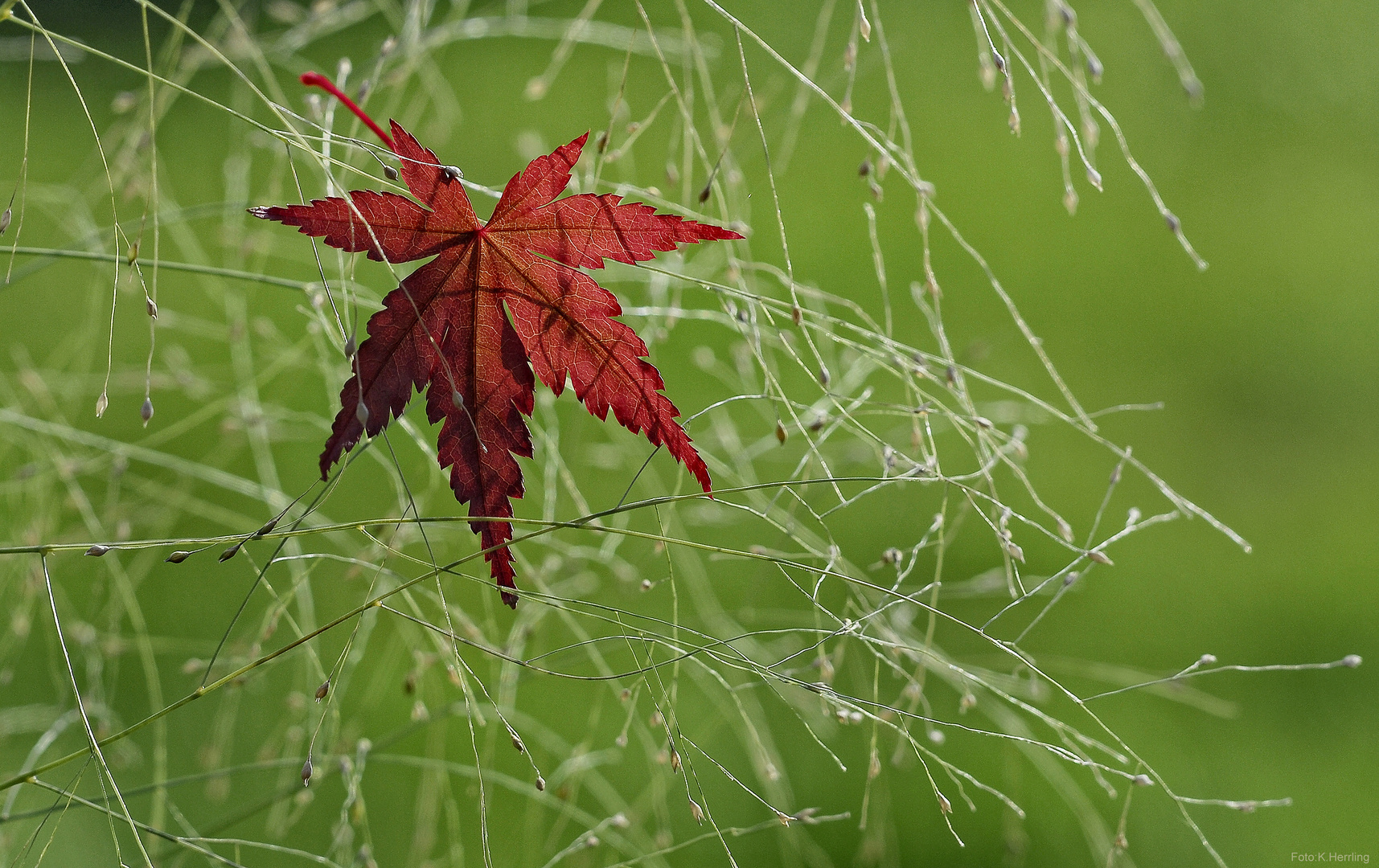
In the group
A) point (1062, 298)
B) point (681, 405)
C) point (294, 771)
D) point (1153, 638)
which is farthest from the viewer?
point (1062, 298)

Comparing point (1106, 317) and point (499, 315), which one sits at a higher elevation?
point (499, 315)

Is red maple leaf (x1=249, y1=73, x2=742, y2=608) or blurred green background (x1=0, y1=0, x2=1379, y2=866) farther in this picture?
blurred green background (x1=0, y1=0, x2=1379, y2=866)

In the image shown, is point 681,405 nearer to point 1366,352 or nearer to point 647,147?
point 647,147

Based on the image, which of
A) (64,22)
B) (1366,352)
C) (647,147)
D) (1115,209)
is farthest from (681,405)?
(64,22)

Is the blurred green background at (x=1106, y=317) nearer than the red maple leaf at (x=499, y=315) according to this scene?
No

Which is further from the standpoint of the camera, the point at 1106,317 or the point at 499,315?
the point at 1106,317
